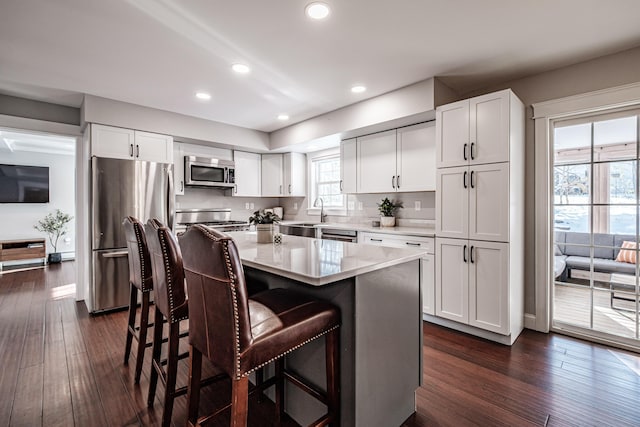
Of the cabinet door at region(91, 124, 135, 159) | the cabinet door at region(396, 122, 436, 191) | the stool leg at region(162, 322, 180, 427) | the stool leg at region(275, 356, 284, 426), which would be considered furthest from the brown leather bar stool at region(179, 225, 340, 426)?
the cabinet door at region(91, 124, 135, 159)

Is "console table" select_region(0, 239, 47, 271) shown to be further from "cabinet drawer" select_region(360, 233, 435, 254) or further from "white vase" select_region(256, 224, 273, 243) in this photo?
"cabinet drawer" select_region(360, 233, 435, 254)

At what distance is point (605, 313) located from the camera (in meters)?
2.71

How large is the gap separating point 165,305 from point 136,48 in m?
2.08

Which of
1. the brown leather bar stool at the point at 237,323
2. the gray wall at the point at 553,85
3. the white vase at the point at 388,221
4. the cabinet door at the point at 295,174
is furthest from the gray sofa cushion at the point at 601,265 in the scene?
the cabinet door at the point at 295,174

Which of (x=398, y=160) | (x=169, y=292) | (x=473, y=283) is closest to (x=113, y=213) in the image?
(x=169, y=292)

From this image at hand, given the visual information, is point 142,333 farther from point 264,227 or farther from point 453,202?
point 453,202

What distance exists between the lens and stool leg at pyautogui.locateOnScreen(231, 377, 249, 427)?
1091 millimetres

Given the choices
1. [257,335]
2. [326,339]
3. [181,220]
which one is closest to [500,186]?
[326,339]

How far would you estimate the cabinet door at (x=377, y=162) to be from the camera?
3734 millimetres

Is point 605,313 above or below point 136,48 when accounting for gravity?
below

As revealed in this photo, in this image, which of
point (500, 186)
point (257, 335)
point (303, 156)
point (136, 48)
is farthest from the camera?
point (303, 156)

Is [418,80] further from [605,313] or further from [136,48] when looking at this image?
[605,313]

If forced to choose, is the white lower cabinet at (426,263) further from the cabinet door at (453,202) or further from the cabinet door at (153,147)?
the cabinet door at (153,147)

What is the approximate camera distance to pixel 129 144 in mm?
3678
